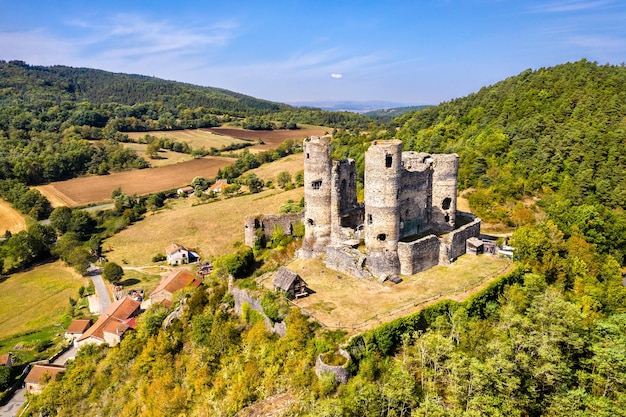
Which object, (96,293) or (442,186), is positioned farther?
(96,293)

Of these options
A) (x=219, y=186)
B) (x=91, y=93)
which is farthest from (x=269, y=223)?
(x=91, y=93)

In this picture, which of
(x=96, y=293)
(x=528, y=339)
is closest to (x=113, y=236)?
(x=96, y=293)

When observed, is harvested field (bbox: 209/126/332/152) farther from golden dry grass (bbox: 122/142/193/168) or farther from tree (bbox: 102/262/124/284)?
tree (bbox: 102/262/124/284)

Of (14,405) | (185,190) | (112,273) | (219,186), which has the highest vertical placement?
(219,186)

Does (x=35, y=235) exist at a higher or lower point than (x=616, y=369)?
lower

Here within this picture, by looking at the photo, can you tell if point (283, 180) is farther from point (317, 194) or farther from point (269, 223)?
point (317, 194)

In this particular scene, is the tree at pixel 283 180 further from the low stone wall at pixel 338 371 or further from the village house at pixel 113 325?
the low stone wall at pixel 338 371

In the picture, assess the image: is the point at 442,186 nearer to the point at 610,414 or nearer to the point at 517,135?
the point at 610,414
